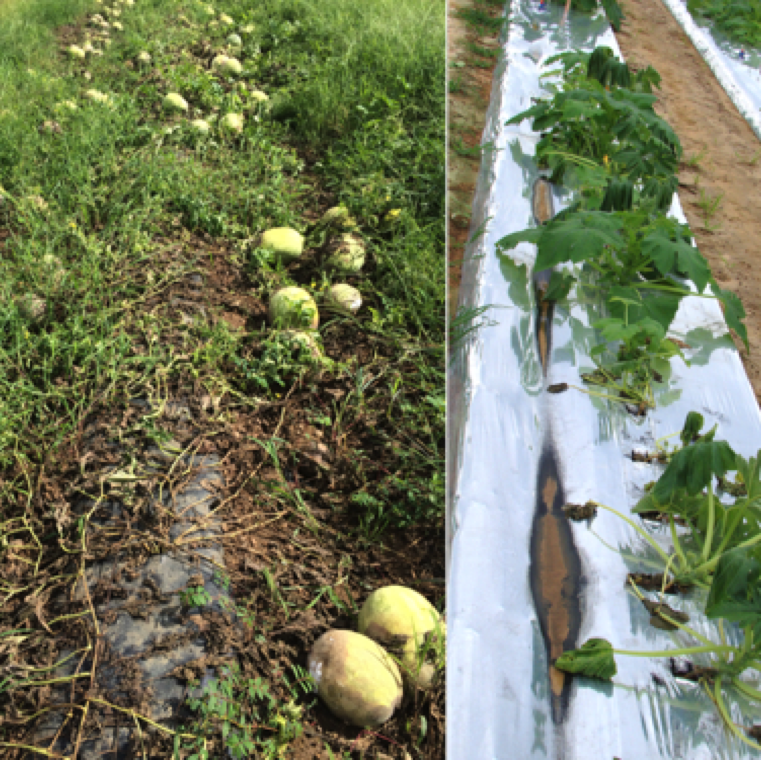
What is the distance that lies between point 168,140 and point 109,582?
2887 mm

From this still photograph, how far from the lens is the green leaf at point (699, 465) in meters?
1.87

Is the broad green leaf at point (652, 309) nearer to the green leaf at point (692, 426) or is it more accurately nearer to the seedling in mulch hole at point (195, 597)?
the green leaf at point (692, 426)

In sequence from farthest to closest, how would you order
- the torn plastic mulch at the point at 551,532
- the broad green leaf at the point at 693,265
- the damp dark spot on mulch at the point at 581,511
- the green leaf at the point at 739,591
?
1. the broad green leaf at the point at 693,265
2. the damp dark spot on mulch at the point at 581,511
3. the torn plastic mulch at the point at 551,532
4. the green leaf at the point at 739,591

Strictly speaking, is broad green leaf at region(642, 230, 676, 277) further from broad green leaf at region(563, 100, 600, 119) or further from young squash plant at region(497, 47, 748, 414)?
broad green leaf at region(563, 100, 600, 119)

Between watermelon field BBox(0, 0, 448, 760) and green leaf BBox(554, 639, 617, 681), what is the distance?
1.12ft

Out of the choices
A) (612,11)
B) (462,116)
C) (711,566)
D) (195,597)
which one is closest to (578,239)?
(711,566)

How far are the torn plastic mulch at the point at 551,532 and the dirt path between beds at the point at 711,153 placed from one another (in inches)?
27.6

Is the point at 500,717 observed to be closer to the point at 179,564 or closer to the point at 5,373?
the point at 179,564

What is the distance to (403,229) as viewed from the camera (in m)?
3.63

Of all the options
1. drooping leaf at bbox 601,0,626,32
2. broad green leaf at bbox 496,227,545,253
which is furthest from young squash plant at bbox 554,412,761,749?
drooping leaf at bbox 601,0,626,32

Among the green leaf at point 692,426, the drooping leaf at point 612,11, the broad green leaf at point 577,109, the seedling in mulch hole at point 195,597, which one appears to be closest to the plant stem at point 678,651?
the green leaf at point 692,426

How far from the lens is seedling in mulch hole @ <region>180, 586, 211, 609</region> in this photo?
190 centimetres

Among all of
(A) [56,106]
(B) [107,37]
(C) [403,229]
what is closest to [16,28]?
(B) [107,37]

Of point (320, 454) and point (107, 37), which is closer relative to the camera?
point (320, 454)
